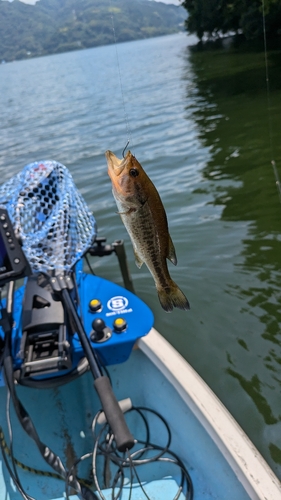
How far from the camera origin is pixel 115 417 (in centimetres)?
262

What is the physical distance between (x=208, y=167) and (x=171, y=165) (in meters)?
0.98

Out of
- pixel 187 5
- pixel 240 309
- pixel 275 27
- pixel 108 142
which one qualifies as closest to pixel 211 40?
pixel 187 5

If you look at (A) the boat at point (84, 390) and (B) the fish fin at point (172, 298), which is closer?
(B) the fish fin at point (172, 298)

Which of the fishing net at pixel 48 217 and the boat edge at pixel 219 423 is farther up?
the fishing net at pixel 48 217

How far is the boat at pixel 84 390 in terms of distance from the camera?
3045 millimetres

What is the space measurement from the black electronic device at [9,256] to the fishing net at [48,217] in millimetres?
351

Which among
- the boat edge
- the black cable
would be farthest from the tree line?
the black cable

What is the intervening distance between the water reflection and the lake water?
2 centimetres

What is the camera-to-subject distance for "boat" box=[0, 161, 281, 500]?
9.99ft

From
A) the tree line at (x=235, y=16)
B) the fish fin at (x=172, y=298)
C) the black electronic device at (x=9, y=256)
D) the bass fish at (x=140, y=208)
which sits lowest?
the black electronic device at (x=9, y=256)

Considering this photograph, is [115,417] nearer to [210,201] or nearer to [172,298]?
[172,298]

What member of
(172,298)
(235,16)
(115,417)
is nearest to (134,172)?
(172,298)

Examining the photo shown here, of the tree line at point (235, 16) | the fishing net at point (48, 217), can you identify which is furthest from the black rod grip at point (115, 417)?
the tree line at point (235, 16)

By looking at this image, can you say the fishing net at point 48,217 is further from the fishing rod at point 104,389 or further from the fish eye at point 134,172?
the fish eye at point 134,172
